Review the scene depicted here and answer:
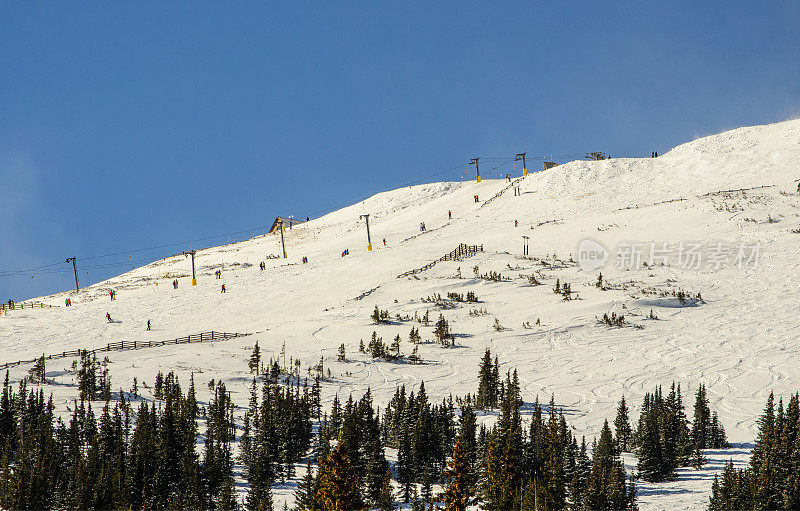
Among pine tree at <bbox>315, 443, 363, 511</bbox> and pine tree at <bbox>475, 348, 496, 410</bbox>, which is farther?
pine tree at <bbox>475, 348, 496, 410</bbox>

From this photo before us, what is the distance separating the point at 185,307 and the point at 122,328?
6.99 meters

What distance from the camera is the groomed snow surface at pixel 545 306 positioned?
35125 millimetres

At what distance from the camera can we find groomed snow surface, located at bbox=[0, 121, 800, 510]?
115 ft

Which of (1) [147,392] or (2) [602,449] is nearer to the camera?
(2) [602,449]

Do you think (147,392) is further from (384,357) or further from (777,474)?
(777,474)

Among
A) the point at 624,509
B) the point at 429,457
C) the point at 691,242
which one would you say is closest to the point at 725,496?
the point at 624,509

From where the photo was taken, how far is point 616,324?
44438mm

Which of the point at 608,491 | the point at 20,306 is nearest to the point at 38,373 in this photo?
the point at 608,491

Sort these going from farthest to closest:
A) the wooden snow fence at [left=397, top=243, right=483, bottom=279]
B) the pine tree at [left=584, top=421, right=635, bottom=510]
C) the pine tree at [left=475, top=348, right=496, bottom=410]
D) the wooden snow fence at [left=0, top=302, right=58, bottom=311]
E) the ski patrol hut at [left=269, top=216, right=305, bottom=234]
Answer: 1. the ski patrol hut at [left=269, top=216, right=305, bottom=234]
2. the wooden snow fence at [left=397, top=243, right=483, bottom=279]
3. the wooden snow fence at [left=0, top=302, right=58, bottom=311]
4. the pine tree at [left=475, top=348, right=496, bottom=410]
5. the pine tree at [left=584, top=421, right=635, bottom=510]

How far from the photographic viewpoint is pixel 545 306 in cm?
4925

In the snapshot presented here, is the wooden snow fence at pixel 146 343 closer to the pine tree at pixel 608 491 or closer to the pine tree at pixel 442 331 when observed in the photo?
the pine tree at pixel 442 331

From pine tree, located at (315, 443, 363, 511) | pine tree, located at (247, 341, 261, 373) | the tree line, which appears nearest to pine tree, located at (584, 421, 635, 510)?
the tree line

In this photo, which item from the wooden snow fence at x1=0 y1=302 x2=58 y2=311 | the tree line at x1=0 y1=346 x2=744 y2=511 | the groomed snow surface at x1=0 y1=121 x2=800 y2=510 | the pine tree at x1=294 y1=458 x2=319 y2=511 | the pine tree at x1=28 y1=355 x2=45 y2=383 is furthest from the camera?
the wooden snow fence at x1=0 y1=302 x2=58 y2=311

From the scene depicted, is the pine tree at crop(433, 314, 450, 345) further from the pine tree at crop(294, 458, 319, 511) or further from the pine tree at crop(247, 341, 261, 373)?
the pine tree at crop(294, 458, 319, 511)
